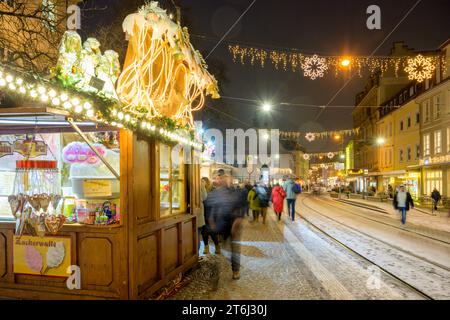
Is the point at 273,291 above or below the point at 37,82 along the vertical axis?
below

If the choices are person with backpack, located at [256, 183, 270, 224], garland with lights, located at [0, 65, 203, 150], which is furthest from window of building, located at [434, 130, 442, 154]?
garland with lights, located at [0, 65, 203, 150]

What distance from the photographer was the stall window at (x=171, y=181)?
7215 millimetres

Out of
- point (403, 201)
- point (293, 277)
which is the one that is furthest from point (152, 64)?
point (403, 201)

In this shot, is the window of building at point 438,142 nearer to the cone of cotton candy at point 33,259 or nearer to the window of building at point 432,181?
the window of building at point 432,181

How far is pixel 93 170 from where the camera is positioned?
6.57 m

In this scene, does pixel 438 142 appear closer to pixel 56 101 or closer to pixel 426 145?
pixel 426 145

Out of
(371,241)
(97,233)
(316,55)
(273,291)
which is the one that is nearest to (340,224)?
(371,241)

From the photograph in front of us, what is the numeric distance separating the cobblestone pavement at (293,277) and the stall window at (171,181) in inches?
Answer: 54.6

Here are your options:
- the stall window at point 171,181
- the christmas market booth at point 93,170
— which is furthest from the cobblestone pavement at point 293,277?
the stall window at point 171,181

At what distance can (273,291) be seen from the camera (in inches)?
260

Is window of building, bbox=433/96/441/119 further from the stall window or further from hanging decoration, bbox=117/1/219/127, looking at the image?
hanging decoration, bbox=117/1/219/127

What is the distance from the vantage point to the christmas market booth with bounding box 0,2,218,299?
5145mm
